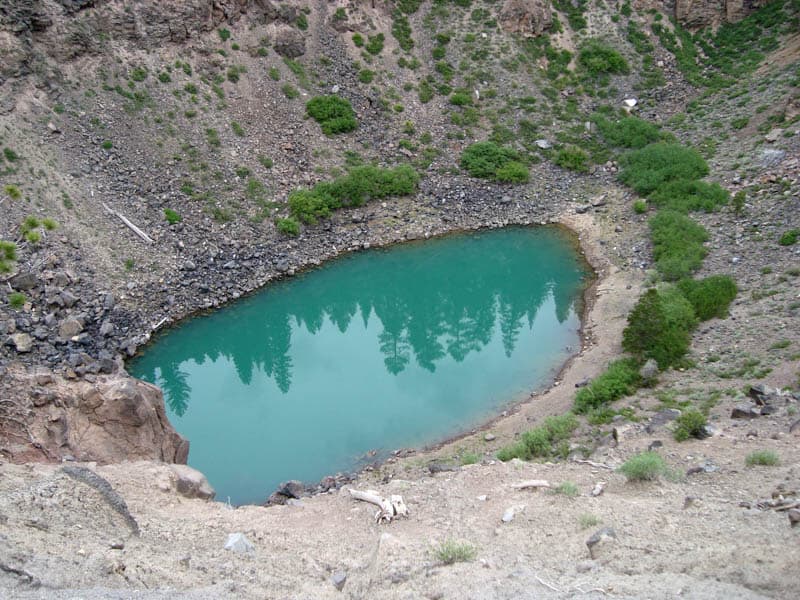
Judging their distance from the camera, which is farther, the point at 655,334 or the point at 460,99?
the point at 460,99

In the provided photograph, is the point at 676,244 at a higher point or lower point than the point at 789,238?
lower

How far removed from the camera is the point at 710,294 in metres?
33.1

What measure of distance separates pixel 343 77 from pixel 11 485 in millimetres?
39410

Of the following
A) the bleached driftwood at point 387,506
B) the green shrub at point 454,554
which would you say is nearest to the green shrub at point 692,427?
the bleached driftwood at point 387,506

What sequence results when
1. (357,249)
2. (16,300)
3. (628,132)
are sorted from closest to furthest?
(16,300), (357,249), (628,132)

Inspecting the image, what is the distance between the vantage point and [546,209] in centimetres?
4741

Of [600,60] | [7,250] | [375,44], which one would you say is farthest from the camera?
[600,60]

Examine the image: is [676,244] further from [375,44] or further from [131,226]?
[131,226]

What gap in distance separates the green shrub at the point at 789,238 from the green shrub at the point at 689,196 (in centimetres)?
576

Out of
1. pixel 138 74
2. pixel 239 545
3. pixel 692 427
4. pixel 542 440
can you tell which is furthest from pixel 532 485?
pixel 138 74

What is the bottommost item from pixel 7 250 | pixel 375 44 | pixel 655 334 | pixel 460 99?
pixel 655 334

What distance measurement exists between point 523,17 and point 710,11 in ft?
48.9

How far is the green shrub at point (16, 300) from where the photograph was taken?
108 feet

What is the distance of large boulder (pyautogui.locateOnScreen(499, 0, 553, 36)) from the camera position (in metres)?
56.3
